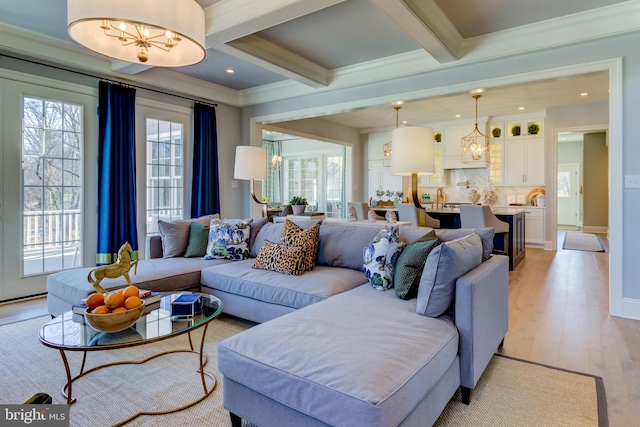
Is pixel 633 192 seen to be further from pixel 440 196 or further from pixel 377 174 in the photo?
pixel 377 174

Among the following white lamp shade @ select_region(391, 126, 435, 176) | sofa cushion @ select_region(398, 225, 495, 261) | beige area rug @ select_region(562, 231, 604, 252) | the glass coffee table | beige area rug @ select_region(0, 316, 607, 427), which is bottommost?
beige area rug @ select_region(0, 316, 607, 427)

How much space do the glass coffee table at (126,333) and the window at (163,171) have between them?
10.3 feet

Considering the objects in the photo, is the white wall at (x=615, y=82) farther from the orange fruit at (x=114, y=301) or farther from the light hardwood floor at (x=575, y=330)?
the orange fruit at (x=114, y=301)

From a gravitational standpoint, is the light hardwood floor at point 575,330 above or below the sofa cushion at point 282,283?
below

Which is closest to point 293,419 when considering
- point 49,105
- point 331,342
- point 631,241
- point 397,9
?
point 331,342

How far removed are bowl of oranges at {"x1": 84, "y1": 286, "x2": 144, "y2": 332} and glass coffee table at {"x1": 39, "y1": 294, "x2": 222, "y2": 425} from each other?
5 cm

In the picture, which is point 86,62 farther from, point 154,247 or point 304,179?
point 304,179

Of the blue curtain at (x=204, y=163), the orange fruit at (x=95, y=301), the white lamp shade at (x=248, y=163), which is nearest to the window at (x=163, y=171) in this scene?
the blue curtain at (x=204, y=163)

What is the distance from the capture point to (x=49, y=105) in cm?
416

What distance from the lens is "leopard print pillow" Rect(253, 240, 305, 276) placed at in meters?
3.00

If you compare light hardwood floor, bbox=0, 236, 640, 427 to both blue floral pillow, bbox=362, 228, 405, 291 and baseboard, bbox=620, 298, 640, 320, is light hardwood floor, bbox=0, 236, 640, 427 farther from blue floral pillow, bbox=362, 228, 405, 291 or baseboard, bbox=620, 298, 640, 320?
blue floral pillow, bbox=362, 228, 405, 291

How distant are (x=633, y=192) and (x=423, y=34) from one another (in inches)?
92.7

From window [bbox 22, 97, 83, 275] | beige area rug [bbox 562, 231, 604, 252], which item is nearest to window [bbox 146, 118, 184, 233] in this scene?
window [bbox 22, 97, 83, 275]

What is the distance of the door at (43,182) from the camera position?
3.87 meters
